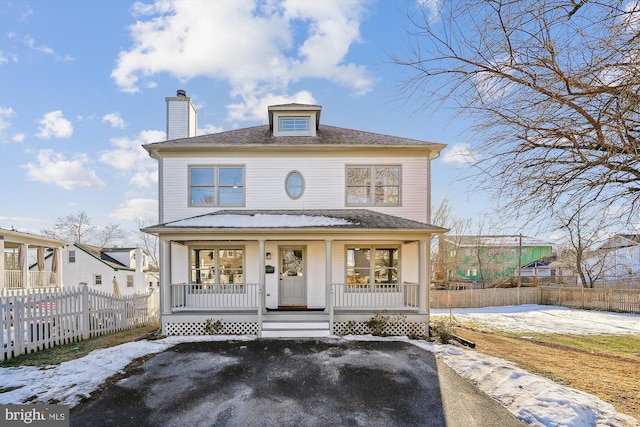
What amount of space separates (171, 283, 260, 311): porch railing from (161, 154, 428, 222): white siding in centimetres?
272

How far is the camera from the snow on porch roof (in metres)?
9.20

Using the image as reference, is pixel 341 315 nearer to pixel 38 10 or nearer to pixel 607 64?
pixel 607 64

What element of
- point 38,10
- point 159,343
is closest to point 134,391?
point 159,343

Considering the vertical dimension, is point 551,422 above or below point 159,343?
above

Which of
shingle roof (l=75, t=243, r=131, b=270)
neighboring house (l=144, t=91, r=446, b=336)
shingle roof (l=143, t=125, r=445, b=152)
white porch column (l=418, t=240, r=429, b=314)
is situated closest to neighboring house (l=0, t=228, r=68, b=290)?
shingle roof (l=75, t=243, r=131, b=270)

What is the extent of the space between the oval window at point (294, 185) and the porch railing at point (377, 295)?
3.47 m

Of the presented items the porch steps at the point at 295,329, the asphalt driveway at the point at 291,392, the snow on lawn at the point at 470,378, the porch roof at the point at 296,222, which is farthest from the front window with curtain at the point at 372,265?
the asphalt driveway at the point at 291,392

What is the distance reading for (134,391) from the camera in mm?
5238

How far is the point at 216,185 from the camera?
10.7 metres

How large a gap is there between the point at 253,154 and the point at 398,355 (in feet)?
25.6

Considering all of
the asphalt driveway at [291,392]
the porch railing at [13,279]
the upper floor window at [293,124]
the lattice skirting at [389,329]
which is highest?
the upper floor window at [293,124]

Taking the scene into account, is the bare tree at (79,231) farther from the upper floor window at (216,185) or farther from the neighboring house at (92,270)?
the upper floor window at (216,185)

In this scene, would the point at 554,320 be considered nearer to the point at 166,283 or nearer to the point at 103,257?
the point at 166,283

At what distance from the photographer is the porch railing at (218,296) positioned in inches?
391
